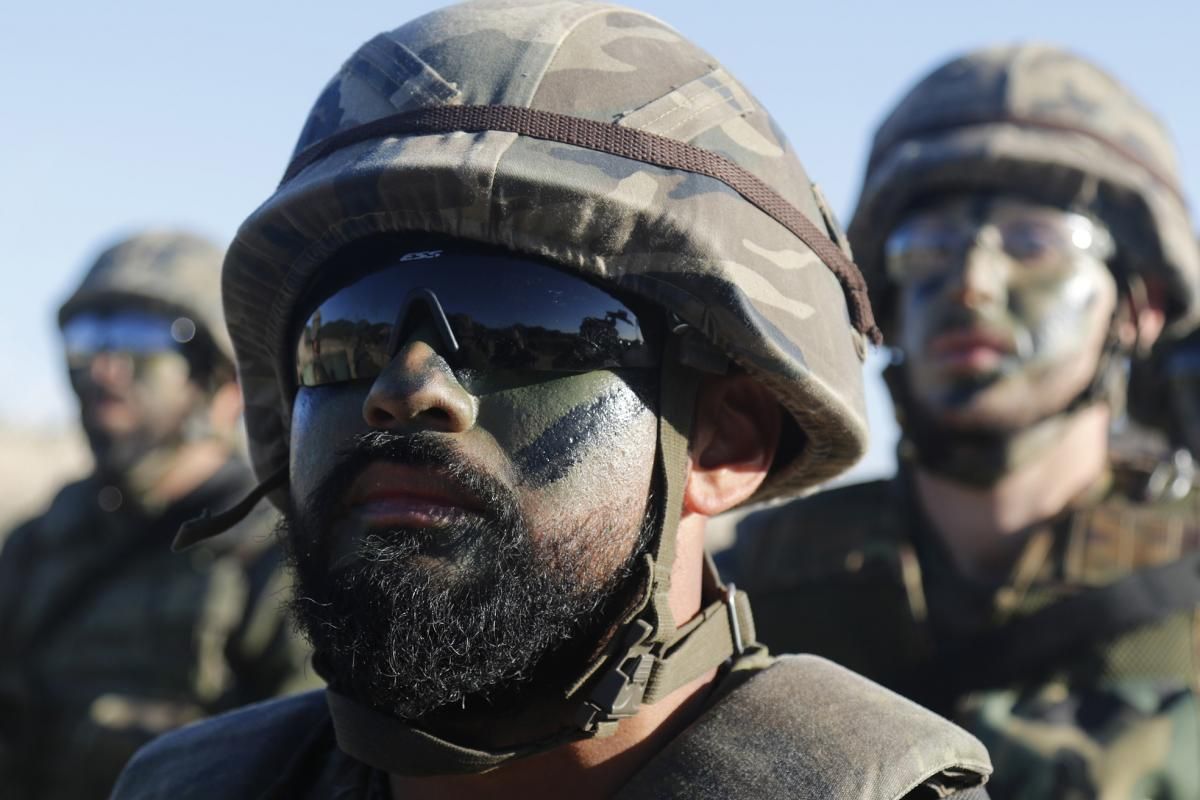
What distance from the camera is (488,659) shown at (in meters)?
2.51

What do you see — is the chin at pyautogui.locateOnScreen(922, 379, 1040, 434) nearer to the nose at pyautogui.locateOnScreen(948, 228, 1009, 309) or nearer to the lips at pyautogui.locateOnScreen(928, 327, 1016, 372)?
the lips at pyautogui.locateOnScreen(928, 327, 1016, 372)

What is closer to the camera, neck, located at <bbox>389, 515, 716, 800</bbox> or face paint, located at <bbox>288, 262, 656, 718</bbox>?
face paint, located at <bbox>288, 262, 656, 718</bbox>

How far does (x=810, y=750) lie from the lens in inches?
97.8

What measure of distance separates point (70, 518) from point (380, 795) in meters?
3.97

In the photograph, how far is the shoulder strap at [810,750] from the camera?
95.6 inches

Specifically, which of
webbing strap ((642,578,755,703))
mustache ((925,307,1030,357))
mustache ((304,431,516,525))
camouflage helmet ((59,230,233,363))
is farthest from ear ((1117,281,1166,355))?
camouflage helmet ((59,230,233,363))

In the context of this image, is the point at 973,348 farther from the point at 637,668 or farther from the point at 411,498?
the point at 411,498

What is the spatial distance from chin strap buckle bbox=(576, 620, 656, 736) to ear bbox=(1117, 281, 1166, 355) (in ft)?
9.56

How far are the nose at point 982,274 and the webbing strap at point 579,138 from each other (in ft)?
6.46

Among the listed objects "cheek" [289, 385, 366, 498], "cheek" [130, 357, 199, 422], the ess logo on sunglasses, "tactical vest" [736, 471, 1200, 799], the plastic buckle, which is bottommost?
"tactical vest" [736, 471, 1200, 799]

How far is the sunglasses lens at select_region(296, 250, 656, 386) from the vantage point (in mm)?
2557

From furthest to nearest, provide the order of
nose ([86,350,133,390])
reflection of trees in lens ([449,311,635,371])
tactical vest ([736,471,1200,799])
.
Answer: nose ([86,350,133,390])
tactical vest ([736,471,1200,799])
reflection of trees in lens ([449,311,635,371])

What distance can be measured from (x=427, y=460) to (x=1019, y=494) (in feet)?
9.13

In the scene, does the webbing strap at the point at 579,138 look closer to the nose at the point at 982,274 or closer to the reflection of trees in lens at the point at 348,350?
the reflection of trees in lens at the point at 348,350
